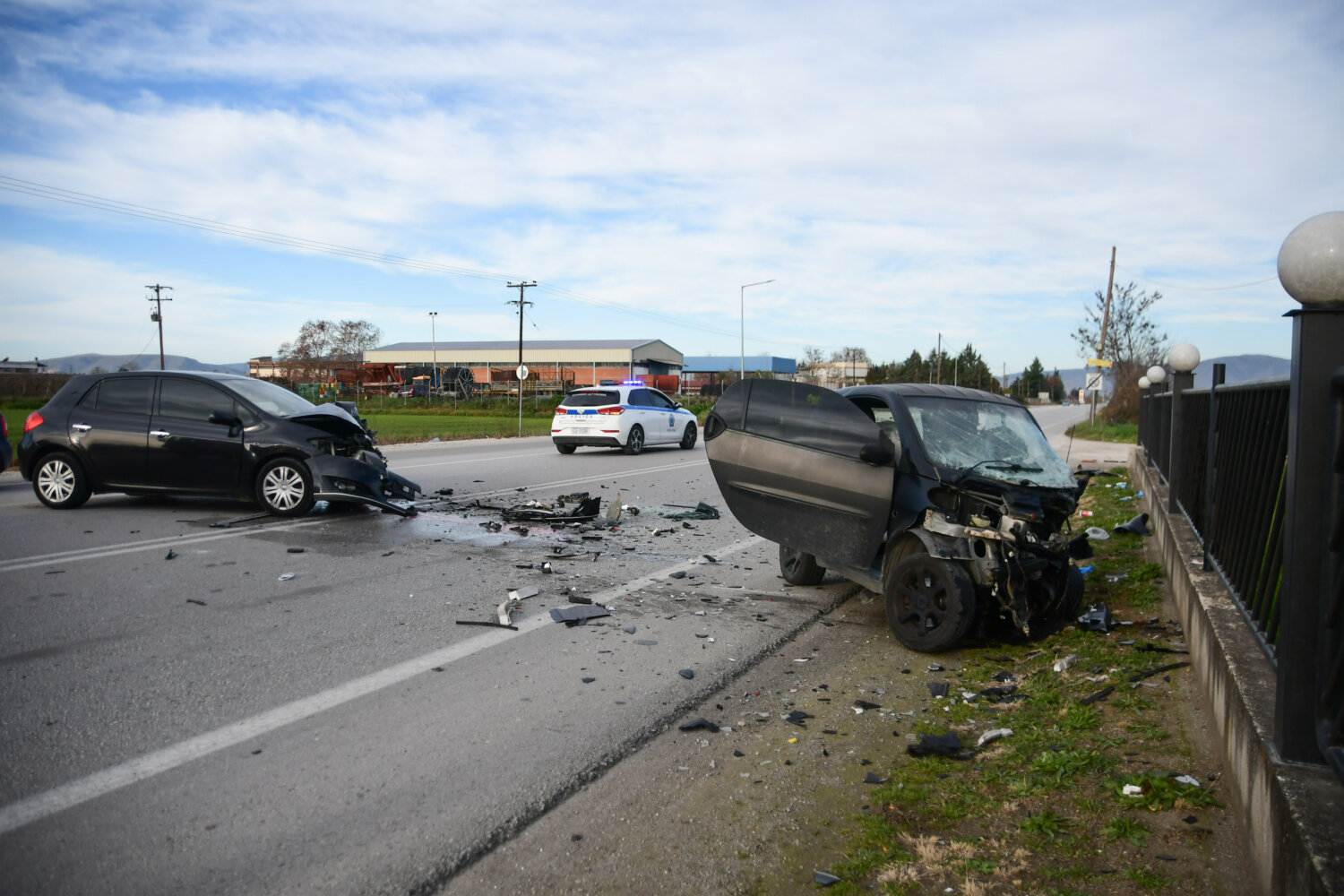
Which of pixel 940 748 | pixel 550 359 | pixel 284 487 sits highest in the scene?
pixel 550 359

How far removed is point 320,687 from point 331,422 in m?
6.19

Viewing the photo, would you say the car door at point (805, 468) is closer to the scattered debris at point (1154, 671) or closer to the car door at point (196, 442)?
the scattered debris at point (1154, 671)

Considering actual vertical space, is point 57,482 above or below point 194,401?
below

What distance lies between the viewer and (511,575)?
7.29 m

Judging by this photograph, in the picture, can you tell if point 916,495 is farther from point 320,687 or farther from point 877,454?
point 320,687

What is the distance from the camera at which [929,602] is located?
205 inches

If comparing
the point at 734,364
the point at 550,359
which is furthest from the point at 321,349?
the point at 734,364

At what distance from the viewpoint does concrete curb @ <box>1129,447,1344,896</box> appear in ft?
7.17

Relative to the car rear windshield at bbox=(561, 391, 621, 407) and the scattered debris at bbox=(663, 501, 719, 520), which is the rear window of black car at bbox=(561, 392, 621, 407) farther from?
the scattered debris at bbox=(663, 501, 719, 520)

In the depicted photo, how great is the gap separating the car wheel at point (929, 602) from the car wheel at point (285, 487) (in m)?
6.96

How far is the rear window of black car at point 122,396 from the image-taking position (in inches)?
403

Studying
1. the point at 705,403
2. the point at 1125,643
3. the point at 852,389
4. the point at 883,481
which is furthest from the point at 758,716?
A: the point at 705,403

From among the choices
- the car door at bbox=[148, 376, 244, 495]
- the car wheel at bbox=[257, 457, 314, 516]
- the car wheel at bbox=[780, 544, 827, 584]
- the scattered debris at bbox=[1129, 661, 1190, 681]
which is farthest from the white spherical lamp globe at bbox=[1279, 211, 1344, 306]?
the car door at bbox=[148, 376, 244, 495]

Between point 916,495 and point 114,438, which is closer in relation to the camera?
point 916,495
